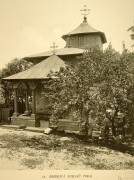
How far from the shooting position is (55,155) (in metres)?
7.40

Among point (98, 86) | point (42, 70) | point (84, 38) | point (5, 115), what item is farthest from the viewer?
point (84, 38)

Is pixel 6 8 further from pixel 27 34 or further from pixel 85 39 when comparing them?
pixel 85 39

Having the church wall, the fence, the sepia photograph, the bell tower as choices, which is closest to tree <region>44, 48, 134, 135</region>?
the sepia photograph

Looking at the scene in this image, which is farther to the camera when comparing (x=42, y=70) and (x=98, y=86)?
(x=42, y=70)

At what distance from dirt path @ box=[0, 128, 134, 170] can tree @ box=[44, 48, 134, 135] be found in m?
0.96

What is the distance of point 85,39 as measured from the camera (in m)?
16.1

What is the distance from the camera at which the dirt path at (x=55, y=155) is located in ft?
21.7

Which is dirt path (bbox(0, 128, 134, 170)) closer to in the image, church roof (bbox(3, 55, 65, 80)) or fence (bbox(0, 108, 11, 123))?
church roof (bbox(3, 55, 65, 80))

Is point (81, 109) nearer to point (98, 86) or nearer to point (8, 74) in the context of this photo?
point (98, 86)

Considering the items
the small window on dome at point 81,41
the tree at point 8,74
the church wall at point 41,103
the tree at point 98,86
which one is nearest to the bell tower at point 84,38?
the small window on dome at point 81,41

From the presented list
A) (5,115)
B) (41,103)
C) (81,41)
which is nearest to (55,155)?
(41,103)

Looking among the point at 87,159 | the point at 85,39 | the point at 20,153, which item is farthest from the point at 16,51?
the point at 85,39

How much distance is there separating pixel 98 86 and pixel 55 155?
222 centimetres

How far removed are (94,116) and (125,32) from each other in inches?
101
